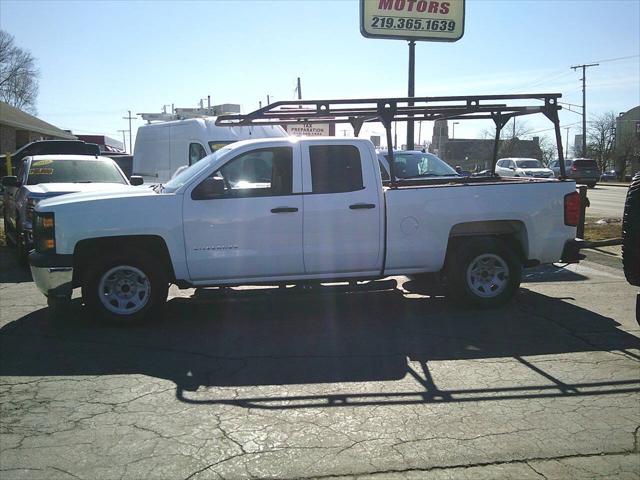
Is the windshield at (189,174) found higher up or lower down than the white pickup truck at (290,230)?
higher up

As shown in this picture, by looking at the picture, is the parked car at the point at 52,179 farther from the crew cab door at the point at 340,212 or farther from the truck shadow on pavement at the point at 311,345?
the crew cab door at the point at 340,212

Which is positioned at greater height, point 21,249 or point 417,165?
point 417,165

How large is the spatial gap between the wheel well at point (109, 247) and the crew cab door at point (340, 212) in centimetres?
161

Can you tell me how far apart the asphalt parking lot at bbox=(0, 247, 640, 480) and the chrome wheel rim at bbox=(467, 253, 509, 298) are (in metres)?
0.27

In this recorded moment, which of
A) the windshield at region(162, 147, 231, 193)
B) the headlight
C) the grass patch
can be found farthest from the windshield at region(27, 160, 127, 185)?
the grass patch

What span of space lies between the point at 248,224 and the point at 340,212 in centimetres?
104

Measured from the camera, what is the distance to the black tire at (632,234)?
3758 mm

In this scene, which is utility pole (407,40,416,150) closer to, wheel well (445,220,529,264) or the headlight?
wheel well (445,220,529,264)

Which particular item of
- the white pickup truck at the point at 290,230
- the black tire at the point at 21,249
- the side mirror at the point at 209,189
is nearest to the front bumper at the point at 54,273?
the white pickup truck at the point at 290,230

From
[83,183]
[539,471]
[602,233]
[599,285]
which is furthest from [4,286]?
[602,233]

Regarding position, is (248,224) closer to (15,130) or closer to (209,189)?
(209,189)

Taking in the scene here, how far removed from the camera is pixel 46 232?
6.28 m

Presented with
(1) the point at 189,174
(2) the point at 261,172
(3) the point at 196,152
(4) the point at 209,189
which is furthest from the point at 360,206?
(3) the point at 196,152

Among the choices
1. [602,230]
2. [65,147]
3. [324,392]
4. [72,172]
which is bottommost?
[324,392]
